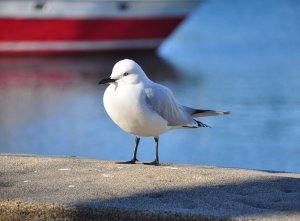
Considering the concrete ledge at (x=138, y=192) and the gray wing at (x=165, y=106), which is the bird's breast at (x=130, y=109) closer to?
the gray wing at (x=165, y=106)

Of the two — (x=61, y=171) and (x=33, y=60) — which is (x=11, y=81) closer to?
(x=33, y=60)

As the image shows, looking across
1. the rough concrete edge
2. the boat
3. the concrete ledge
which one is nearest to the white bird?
the concrete ledge

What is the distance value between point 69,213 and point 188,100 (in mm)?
9647

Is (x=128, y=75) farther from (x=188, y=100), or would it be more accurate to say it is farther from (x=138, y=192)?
(x=188, y=100)

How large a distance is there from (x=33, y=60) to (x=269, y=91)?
7075mm

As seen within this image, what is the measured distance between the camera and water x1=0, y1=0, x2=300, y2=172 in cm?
1000

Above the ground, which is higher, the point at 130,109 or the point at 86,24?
the point at 86,24

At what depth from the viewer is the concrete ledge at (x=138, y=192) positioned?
165 inches

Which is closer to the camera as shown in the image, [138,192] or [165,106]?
[138,192]

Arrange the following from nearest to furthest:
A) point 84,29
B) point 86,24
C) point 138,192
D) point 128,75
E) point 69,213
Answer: point 69,213 → point 138,192 → point 128,75 → point 86,24 → point 84,29

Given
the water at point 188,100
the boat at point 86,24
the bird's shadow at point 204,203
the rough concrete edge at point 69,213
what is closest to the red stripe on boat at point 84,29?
the boat at point 86,24

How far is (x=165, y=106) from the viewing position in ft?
17.5

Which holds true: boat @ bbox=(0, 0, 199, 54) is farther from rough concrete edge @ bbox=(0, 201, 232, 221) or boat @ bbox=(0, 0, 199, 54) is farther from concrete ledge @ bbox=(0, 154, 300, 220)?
rough concrete edge @ bbox=(0, 201, 232, 221)

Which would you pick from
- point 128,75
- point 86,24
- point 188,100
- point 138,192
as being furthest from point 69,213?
point 86,24
